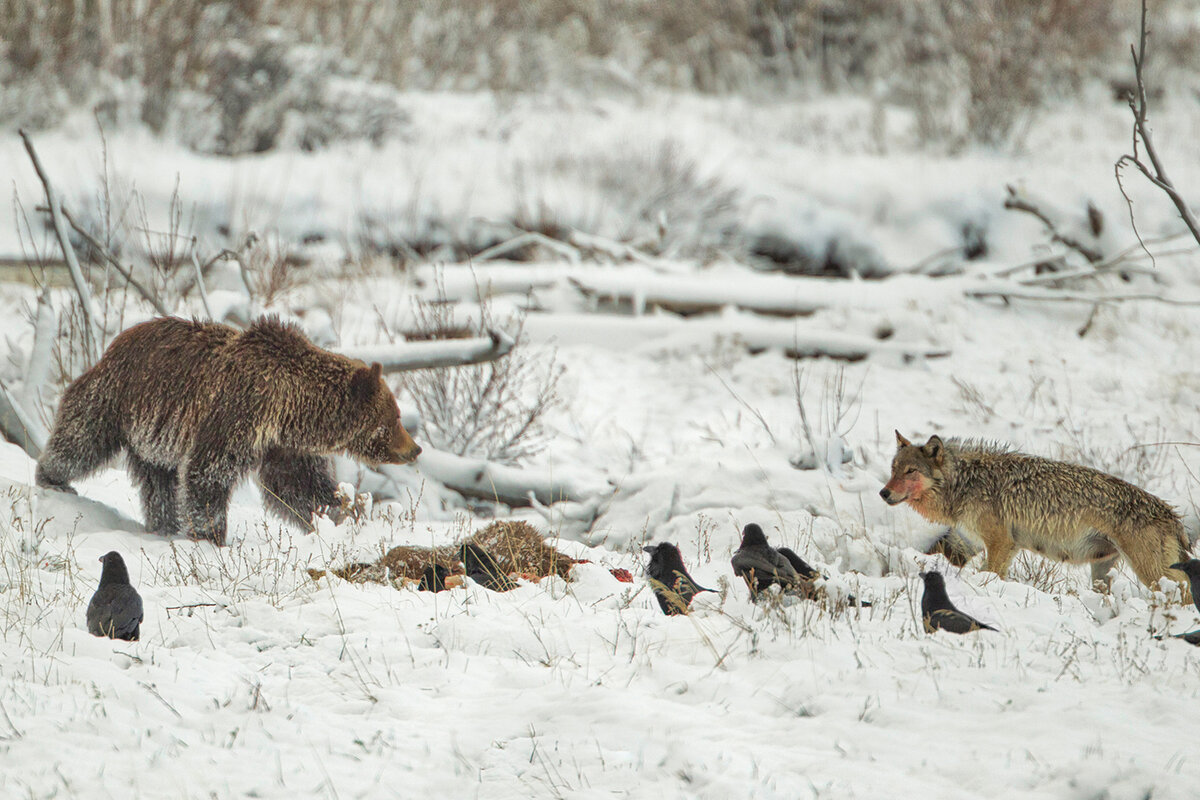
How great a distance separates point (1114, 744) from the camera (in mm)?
3047

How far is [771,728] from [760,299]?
9.13m

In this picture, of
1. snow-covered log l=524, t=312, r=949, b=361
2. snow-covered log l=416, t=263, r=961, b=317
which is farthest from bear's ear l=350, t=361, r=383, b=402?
snow-covered log l=416, t=263, r=961, b=317

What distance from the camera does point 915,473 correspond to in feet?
19.2

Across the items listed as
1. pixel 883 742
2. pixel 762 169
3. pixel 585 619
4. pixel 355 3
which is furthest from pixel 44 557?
pixel 355 3

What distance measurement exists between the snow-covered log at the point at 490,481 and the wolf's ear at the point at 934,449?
2.70 meters

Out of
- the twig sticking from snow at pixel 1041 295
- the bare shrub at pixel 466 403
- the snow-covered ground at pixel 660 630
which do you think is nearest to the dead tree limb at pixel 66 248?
the snow-covered ground at pixel 660 630

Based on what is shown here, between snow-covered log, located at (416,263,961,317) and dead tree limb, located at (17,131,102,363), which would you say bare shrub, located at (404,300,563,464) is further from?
snow-covered log, located at (416,263,961,317)

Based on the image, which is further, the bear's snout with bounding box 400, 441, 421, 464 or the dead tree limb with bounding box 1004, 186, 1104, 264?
the dead tree limb with bounding box 1004, 186, 1104, 264

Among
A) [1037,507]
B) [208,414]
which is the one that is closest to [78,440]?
[208,414]

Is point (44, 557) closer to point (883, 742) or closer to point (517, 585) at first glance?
point (517, 585)

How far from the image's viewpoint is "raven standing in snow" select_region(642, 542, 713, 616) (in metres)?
4.41

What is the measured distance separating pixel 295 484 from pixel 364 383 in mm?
833

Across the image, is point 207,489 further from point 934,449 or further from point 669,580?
point 934,449

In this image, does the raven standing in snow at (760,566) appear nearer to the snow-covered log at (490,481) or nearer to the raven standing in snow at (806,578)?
the raven standing in snow at (806,578)
